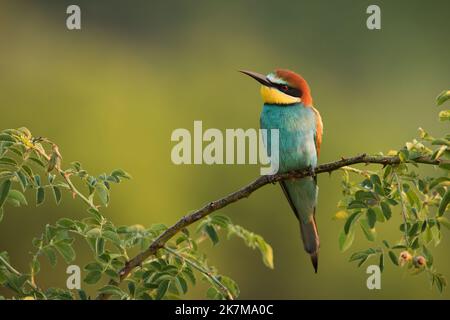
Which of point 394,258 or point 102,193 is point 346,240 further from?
point 102,193

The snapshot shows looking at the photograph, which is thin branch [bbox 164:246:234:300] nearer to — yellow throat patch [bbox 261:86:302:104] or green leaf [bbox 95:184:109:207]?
green leaf [bbox 95:184:109:207]

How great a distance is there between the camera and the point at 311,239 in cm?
305

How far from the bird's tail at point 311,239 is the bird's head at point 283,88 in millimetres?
429

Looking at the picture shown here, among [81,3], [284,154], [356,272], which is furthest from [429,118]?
[284,154]

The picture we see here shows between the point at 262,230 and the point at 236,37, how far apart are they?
4284mm

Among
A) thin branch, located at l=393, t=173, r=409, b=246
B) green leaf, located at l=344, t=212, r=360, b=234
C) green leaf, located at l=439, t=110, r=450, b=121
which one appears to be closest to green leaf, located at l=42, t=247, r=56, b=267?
green leaf, located at l=344, t=212, r=360, b=234

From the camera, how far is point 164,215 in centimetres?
666

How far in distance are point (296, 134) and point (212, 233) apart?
2.84 feet

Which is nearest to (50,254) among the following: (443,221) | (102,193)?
(102,193)

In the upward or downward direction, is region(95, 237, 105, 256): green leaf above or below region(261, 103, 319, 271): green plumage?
below

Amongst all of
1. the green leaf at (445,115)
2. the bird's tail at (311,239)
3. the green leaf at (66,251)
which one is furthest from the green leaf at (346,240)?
the green leaf at (66,251)

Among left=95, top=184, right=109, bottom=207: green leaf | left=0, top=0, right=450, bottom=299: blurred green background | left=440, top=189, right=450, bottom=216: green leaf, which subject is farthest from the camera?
left=0, top=0, right=450, bottom=299: blurred green background

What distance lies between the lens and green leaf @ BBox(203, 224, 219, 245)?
7.80 feet

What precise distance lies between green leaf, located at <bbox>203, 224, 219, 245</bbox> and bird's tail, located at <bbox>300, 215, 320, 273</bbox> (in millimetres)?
640
